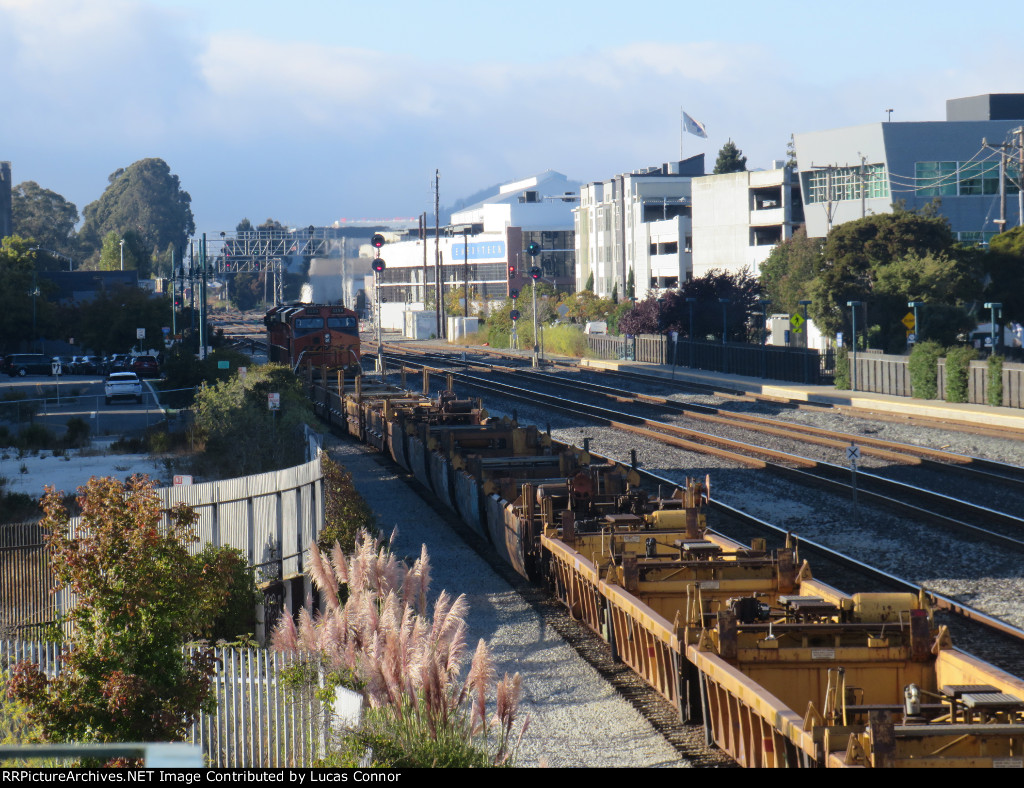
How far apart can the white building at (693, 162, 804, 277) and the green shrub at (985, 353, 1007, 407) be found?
159 ft

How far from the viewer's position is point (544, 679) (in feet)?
38.9

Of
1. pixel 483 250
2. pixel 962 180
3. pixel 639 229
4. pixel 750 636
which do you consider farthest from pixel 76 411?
pixel 483 250

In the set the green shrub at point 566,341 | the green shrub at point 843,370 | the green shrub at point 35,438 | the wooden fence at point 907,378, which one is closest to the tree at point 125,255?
the green shrub at point 566,341

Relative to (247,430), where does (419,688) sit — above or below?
below

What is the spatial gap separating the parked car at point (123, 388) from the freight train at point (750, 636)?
3404 cm

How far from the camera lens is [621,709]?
35.5 ft

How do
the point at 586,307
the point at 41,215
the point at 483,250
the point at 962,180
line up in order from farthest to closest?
the point at 41,215 < the point at 483,250 < the point at 586,307 < the point at 962,180

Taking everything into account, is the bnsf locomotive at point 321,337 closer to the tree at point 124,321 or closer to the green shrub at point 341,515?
the green shrub at point 341,515

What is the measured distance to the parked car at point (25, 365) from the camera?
231ft

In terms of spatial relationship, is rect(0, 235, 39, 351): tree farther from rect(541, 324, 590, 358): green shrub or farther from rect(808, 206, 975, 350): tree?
rect(808, 206, 975, 350): tree

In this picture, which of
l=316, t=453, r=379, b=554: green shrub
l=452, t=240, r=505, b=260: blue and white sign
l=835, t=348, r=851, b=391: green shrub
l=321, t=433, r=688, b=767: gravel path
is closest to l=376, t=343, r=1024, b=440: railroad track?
l=835, t=348, r=851, b=391: green shrub

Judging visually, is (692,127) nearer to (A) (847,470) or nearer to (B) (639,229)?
(B) (639,229)

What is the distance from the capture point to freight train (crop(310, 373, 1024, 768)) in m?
7.43

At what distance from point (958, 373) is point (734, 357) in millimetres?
15912
